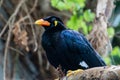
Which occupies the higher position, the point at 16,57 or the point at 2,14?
the point at 2,14

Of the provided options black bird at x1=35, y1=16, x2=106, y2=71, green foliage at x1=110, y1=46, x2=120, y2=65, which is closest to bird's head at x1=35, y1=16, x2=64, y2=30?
black bird at x1=35, y1=16, x2=106, y2=71

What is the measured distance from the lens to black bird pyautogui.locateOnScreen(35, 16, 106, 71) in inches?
135

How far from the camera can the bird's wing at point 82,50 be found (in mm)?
3438

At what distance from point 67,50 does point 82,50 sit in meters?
0.11

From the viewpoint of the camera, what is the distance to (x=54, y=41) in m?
3.44

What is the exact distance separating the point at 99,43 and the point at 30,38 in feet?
7.09

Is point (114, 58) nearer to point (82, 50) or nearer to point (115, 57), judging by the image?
point (115, 57)

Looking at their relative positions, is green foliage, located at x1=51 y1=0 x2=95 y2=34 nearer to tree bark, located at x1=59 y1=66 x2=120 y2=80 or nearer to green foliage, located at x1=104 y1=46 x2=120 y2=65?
green foliage, located at x1=104 y1=46 x2=120 y2=65

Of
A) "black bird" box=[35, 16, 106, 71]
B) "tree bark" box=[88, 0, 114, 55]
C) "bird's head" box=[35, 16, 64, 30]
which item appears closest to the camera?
"black bird" box=[35, 16, 106, 71]

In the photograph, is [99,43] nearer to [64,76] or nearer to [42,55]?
[64,76]

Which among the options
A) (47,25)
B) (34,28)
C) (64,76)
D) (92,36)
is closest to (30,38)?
(34,28)

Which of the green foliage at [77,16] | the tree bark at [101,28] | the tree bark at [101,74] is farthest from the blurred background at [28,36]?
the tree bark at [101,74]

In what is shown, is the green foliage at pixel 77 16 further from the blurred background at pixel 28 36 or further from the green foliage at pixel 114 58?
the blurred background at pixel 28 36

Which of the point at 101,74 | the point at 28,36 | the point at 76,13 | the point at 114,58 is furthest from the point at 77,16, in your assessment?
the point at 101,74
